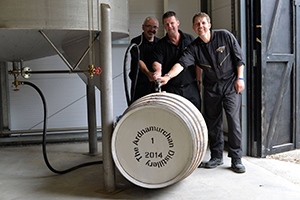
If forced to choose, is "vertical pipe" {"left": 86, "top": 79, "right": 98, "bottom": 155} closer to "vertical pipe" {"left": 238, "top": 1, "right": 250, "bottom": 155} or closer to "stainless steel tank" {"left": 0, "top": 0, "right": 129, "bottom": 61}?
"stainless steel tank" {"left": 0, "top": 0, "right": 129, "bottom": 61}

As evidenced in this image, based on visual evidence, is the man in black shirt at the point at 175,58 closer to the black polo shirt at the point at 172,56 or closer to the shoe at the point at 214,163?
the black polo shirt at the point at 172,56

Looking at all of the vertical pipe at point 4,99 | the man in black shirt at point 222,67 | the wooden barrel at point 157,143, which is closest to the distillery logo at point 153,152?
the wooden barrel at point 157,143

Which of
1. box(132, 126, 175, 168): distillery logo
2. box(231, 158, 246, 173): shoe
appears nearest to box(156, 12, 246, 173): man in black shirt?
box(231, 158, 246, 173): shoe

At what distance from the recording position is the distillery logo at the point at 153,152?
109 inches

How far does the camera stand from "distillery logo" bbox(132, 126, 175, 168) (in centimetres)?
276

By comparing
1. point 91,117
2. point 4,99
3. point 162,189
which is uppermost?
point 4,99

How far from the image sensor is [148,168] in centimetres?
278

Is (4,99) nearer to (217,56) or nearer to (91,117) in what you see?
(91,117)

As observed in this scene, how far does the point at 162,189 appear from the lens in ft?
10.2

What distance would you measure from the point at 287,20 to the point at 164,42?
169 cm

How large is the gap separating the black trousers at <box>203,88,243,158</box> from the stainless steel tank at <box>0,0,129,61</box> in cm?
129

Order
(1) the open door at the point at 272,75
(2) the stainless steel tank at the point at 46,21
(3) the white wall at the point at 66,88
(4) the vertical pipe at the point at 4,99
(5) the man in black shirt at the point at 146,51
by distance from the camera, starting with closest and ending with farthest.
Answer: (2) the stainless steel tank at the point at 46,21
(5) the man in black shirt at the point at 146,51
(1) the open door at the point at 272,75
(4) the vertical pipe at the point at 4,99
(3) the white wall at the point at 66,88

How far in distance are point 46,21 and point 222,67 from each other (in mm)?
1814

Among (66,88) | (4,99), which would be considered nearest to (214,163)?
(66,88)
